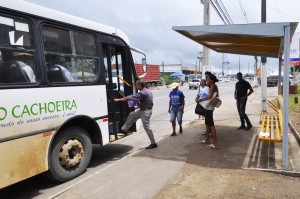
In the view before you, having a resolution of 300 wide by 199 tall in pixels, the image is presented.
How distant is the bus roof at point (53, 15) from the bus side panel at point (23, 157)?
1.87 metres

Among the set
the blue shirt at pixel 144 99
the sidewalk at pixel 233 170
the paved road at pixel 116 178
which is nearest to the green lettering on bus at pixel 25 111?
the paved road at pixel 116 178

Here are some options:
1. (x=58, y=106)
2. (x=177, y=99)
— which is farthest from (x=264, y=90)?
(x=58, y=106)

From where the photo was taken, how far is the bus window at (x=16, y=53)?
13.6ft

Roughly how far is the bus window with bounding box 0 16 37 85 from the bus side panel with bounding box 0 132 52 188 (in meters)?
0.85

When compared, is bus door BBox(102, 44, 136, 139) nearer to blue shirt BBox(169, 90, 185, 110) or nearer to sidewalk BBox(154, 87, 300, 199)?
sidewalk BBox(154, 87, 300, 199)

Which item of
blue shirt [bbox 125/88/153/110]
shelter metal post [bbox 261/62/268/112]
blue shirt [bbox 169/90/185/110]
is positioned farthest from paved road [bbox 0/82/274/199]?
shelter metal post [bbox 261/62/268/112]

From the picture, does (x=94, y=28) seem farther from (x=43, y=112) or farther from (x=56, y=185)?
(x=56, y=185)

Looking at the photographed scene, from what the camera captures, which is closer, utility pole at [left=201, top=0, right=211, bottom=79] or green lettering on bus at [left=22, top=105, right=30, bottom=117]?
green lettering on bus at [left=22, top=105, right=30, bottom=117]

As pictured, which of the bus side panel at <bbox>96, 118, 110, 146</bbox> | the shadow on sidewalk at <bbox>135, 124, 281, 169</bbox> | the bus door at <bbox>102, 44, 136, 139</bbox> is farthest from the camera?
the bus door at <bbox>102, 44, 136, 139</bbox>

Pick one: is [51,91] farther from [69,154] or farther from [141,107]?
[141,107]

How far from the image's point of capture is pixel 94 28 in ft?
19.9

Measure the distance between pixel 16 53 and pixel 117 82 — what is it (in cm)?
309

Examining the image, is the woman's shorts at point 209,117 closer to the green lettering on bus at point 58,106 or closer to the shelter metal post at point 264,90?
the green lettering on bus at point 58,106

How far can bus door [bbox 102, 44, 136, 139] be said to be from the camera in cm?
652
